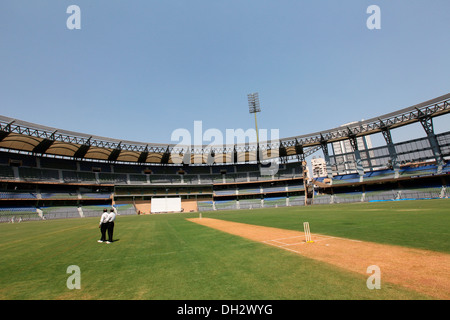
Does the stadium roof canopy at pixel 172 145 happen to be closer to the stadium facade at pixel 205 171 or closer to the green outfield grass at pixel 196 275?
the stadium facade at pixel 205 171

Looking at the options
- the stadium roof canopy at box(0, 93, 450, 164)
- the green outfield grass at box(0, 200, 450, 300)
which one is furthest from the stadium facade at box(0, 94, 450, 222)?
the green outfield grass at box(0, 200, 450, 300)

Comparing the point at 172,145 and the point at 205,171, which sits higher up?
the point at 172,145

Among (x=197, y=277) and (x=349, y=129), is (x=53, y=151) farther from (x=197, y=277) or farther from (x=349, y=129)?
(x=349, y=129)

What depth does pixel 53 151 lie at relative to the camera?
48.1m

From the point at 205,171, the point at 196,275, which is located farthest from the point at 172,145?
the point at 196,275

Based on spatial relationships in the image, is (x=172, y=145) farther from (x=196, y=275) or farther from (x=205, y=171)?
(x=196, y=275)

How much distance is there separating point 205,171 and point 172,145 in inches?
669

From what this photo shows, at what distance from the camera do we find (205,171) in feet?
232

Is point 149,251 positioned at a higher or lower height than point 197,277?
lower

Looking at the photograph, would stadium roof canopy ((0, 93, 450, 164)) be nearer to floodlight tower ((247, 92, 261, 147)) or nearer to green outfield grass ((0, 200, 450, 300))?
floodlight tower ((247, 92, 261, 147))

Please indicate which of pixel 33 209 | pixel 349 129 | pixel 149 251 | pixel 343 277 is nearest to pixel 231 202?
pixel 349 129

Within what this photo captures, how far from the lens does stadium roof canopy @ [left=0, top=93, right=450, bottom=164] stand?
132 feet
